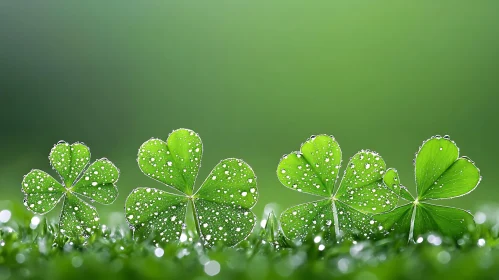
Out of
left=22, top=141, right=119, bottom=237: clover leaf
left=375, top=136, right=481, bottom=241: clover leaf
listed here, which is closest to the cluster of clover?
left=375, top=136, right=481, bottom=241: clover leaf

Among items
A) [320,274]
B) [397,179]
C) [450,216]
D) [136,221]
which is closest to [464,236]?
[450,216]

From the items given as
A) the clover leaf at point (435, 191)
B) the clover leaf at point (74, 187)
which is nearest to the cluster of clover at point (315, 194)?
the clover leaf at point (435, 191)

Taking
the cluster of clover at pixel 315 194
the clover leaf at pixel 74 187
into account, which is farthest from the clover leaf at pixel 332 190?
the clover leaf at pixel 74 187

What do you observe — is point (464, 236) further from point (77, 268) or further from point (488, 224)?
point (77, 268)

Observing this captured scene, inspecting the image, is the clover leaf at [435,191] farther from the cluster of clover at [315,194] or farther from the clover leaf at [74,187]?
the clover leaf at [74,187]

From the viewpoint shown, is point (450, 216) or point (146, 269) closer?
point (146, 269)

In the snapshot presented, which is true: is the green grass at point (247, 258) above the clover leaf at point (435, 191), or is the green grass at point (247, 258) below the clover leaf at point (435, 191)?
below

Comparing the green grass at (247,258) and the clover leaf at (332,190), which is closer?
the green grass at (247,258)
